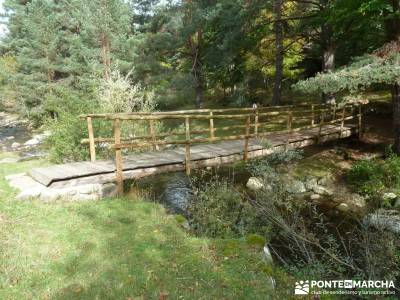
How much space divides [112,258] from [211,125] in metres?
6.16

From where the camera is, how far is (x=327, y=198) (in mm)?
8914

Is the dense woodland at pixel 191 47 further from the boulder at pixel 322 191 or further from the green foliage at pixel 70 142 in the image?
the boulder at pixel 322 191

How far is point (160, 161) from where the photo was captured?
26.1 ft

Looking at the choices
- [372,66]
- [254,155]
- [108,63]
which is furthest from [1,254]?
[108,63]

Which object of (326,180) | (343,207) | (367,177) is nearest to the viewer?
(343,207)

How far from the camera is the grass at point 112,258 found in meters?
3.80

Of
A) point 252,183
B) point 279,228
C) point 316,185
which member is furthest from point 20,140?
point 279,228

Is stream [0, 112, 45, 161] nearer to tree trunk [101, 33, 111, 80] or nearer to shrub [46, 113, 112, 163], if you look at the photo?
shrub [46, 113, 112, 163]

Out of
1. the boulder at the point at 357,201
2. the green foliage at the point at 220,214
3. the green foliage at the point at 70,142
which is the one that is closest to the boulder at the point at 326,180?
the boulder at the point at 357,201

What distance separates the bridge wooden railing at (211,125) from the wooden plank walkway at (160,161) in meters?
0.23

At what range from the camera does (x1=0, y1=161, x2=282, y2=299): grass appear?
3799mm

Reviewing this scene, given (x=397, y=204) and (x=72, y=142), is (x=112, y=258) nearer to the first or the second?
(x=72, y=142)

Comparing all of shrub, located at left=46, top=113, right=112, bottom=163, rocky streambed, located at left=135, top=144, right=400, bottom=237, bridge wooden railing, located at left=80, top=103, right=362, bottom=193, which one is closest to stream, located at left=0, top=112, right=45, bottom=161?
shrub, located at left=46, top=113, right=112, bottom=163

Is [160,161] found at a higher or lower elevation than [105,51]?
lower
